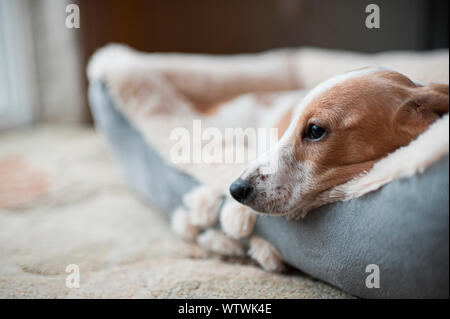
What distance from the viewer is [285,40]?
302 centimetres

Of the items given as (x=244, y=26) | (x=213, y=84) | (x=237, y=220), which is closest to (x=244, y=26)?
(x=244, y=26)

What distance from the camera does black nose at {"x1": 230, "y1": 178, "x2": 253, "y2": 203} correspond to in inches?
33.9

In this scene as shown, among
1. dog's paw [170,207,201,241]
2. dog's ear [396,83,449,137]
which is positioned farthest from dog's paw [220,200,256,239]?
dog's ear [396,83,449,137]

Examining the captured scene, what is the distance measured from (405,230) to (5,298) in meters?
0.83

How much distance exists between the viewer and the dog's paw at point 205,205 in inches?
41.6

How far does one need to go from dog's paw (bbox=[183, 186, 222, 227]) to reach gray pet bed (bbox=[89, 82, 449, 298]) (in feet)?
0.44

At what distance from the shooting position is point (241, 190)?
862 mm

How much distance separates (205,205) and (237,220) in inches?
4.8

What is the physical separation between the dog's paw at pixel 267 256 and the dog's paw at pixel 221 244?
7 cm

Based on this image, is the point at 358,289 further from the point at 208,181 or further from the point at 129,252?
the point at 129,252

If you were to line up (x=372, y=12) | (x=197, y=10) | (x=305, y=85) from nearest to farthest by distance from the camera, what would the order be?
(x=372, y=12) < (x=305, y=85) < (x=197, y=10)

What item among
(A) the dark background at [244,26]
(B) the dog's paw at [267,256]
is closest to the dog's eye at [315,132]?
(B) the dog's paw at [267,256]

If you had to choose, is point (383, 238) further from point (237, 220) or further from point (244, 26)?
point (244, 26)

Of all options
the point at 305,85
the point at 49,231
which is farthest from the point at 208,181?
the point at 305,85
